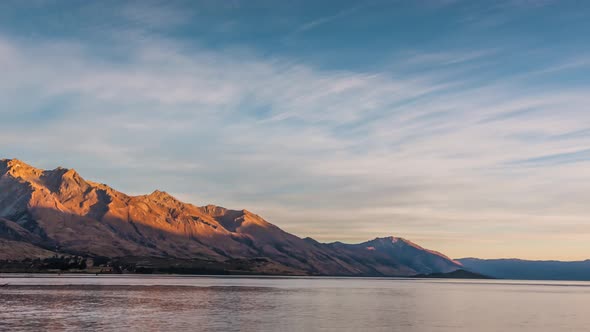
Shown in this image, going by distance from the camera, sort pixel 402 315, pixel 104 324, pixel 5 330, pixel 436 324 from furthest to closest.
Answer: pixel 402 315 → pixel 436 324 → pixel 104 324 → pixel 5 330

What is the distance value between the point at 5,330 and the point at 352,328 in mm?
46358

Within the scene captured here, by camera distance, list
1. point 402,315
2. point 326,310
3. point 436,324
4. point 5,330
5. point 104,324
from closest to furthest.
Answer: point 5,330
point 104,324
point 436,324
point 402,315
point 326,310

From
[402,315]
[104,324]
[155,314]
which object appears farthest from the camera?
[402,315]

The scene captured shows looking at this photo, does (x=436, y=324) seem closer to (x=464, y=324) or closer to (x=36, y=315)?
(x=464, y=324)

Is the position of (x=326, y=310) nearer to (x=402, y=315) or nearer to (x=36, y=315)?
(x=402, y=315)

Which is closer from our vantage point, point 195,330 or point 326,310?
point 195,330

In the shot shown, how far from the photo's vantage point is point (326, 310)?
126250mm

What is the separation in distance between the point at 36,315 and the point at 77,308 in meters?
18.5

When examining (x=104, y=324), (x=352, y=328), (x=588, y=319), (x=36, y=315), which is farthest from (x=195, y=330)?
(x=588, y=319)

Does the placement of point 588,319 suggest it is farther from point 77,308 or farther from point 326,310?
point 77,308

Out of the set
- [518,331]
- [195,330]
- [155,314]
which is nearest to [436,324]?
[518,331]

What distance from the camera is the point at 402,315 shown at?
11675 cm

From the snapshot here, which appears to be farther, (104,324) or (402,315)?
(402,315)

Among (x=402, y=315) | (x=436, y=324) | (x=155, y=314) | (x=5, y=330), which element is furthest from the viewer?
(x=402, y=315)
